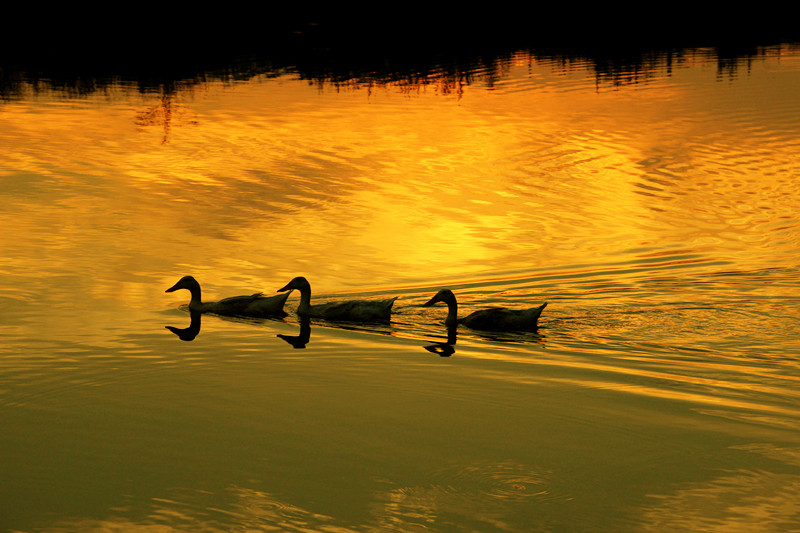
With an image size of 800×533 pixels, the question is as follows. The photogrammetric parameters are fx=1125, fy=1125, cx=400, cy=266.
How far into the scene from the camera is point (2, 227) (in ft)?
61.0

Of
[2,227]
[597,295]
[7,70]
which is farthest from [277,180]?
[7,70]

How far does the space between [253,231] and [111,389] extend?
734 centimetres

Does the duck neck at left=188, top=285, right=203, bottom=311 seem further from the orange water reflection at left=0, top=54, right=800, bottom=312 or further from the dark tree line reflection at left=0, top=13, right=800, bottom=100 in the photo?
the dark tree line reflection at left=0, top=13, right=800, bottom=100

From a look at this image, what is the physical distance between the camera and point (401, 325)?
48.2 ft

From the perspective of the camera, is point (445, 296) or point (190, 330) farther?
point (445, 296)

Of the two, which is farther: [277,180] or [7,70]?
[7,70]

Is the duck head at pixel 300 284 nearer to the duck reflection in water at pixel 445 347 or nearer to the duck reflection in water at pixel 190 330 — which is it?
the duck reflection in water at pixel 190 330

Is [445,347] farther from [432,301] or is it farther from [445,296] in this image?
[432,301]

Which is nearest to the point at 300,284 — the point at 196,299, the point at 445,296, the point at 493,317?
the point at 196,299

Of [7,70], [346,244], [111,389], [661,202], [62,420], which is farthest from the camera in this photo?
[7,70]

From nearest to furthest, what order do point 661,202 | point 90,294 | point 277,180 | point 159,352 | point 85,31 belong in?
point 159,352 → point 90,294 → point 661,202 → point 277,180 → point 85,31

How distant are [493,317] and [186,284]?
4237 mm


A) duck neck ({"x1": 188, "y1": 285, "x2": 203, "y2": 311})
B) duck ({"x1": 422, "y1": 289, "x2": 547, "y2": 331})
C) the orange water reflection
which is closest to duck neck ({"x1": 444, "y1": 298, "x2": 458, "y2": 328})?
duck ({"x1": 422, "y1": 289, "x2": 547, "y2": 331})

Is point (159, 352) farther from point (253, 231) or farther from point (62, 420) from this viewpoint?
point (253, 231)
